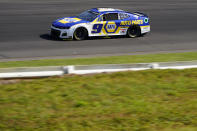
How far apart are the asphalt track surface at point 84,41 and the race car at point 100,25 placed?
1.17 ft

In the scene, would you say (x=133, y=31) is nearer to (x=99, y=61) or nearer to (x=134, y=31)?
(x=134, y=31)

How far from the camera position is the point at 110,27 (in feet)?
50.9

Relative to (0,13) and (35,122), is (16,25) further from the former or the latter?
(35,122)

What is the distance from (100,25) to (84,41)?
1.02 metres

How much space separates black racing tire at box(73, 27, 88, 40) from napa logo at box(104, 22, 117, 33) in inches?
37.8

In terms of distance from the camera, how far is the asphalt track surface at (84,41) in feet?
44.3

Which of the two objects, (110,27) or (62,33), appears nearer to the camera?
(62,33)

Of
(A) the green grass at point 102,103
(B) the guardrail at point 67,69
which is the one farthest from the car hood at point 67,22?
(A) the green grass at point 102,103

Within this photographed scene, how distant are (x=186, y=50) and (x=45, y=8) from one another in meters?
10.1

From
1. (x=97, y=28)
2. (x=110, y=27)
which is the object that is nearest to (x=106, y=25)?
(x=110, y=27)

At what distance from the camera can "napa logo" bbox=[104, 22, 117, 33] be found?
→ 15.4 m

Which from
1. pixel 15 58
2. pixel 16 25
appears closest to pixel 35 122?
pixel 15 58

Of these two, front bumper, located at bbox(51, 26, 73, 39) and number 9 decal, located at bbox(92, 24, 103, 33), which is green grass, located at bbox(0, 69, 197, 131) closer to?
front bumper, located at bbox(51, 26, 73, 39)

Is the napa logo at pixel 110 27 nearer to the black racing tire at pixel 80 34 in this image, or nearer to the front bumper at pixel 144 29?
the black racing tire at pixel 80 34
